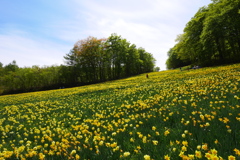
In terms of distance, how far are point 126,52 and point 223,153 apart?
62404 mm

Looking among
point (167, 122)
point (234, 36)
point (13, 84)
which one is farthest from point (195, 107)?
point (13, 84)

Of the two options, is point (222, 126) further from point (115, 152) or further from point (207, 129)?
point (115, 152)

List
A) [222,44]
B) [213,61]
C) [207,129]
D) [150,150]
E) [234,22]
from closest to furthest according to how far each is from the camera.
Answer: [150,150] < [207,129] < [234,22] < [213,61] < [222,44]

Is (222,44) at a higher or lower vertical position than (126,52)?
lower

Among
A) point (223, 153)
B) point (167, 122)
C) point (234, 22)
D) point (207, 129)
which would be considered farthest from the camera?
point (234, 22)

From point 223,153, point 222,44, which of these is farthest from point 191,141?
point 222,44

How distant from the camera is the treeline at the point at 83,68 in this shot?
2319 inches

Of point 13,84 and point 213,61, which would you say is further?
point 13,84

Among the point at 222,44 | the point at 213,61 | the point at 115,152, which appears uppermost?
the point at 222,44

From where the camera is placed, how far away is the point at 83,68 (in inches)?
2437

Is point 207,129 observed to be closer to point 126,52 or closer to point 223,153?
point 223,153

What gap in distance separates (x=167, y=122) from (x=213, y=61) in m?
37.5

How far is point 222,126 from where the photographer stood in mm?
3311

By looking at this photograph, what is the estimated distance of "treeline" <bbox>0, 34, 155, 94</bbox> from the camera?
58906 millimetres
